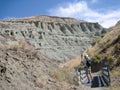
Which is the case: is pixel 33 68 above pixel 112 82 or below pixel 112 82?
above

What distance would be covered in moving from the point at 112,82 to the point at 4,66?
7049 mm

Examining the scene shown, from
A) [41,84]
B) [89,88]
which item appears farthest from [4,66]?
[89,88]

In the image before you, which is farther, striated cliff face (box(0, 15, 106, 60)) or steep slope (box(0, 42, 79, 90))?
striated cliff face (box(0, 15, 106, 60))

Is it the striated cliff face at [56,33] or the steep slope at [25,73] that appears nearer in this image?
the steep slope at [25,73]

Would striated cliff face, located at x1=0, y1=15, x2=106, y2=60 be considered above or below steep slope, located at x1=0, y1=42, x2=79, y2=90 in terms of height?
above

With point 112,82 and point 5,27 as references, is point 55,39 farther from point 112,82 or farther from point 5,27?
point 112,82

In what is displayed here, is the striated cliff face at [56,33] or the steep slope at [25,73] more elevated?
the striated cliff face at [56,33]

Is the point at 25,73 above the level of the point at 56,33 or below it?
below

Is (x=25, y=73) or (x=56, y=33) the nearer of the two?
(x=25, y=73)

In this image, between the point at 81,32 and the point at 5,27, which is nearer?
the point at 5,27

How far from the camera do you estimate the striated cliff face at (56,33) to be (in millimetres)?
112125

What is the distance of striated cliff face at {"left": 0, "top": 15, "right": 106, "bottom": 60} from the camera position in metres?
112

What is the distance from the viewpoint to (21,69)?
1227cm

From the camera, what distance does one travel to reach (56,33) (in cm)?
13625
